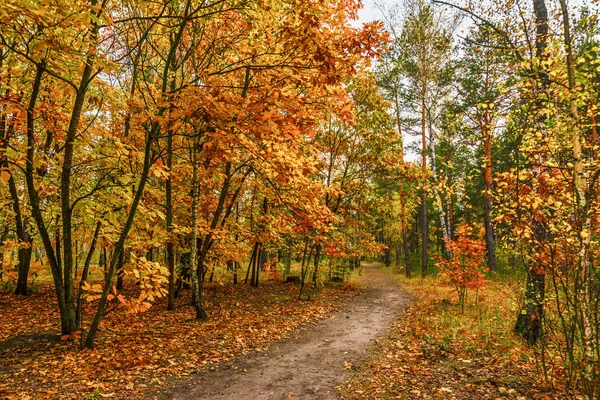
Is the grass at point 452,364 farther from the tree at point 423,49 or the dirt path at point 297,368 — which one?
the tree at point 423,49

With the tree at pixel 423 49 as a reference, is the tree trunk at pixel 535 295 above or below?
below

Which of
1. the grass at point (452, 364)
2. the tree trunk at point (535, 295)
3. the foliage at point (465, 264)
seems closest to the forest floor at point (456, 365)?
the grass at point (452, 364)

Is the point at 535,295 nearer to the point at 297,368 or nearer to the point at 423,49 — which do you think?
the point at 297,368

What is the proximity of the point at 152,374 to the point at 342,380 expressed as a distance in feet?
11.2

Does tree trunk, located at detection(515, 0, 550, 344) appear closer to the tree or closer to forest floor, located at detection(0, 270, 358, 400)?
forest floor, located at detection(0, 270, 358, 400)

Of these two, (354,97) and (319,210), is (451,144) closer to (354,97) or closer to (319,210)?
(354,97)

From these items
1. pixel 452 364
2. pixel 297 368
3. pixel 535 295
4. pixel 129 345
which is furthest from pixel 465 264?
pixel 129 345

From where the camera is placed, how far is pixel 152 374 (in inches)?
233

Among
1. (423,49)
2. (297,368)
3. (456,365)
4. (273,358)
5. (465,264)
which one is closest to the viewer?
(456,365)

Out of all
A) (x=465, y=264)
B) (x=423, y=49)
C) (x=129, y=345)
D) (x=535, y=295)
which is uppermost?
(x=423, y=49)

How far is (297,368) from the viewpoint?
653cm

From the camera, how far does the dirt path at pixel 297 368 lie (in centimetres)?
543

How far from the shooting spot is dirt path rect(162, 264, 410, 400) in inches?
214

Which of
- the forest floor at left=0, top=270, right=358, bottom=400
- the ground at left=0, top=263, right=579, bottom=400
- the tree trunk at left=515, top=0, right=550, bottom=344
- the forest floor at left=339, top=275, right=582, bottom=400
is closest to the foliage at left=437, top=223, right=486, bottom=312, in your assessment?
the ground at left=0, top=263, right=579, bottom=400
